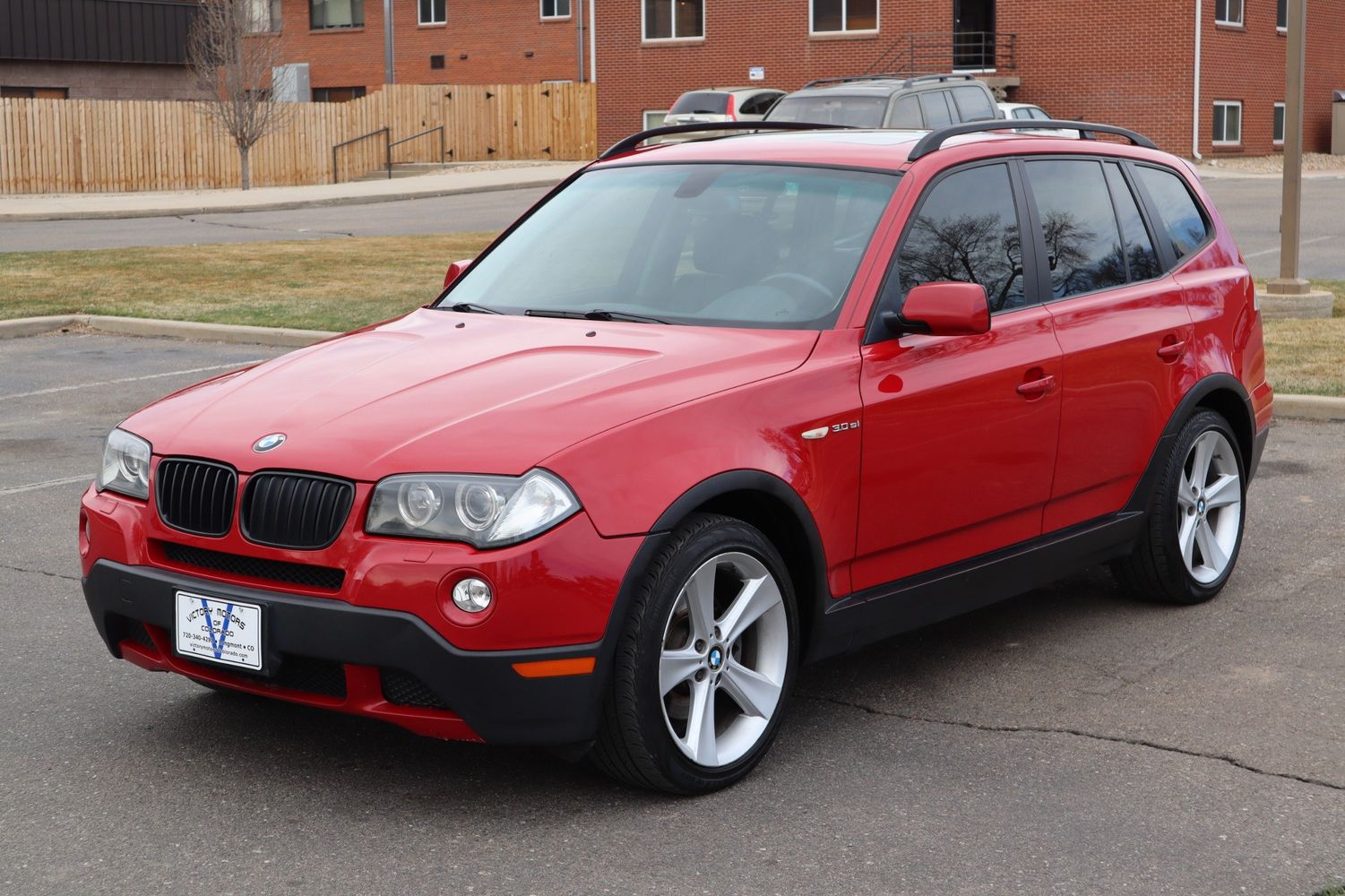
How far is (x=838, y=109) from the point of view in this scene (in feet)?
73.3

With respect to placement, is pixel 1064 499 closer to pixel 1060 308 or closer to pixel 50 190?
pixel 1060 308

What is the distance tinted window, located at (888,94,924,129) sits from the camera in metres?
21.9

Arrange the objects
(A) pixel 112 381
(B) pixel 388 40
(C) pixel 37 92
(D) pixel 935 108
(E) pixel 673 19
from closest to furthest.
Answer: (A) pixel 112 381 < (D) pixel 935 108 < (C) pixel 37 92 < (E) pixel 673 19 < (B) pixel 388 40

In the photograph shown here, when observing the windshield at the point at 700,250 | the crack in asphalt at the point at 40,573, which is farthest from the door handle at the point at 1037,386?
the crack in asphalt at the point at 40,573

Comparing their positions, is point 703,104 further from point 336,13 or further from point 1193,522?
point 1193,522

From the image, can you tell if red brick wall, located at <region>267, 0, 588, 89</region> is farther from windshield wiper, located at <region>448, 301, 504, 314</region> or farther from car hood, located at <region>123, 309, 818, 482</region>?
car hood, located at <region>123, 309, 818, 482</region>

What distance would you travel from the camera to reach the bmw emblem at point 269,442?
4199 millimetres

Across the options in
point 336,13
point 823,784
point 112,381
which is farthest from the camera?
point 336,13

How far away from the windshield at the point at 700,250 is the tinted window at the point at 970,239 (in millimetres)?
169

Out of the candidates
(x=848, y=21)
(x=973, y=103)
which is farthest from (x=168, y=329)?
(x=848, y=21)

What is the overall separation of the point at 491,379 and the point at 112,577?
3.68ft

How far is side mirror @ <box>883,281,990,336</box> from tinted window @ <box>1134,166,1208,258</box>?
1.90 metres

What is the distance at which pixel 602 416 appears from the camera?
13.7 feet

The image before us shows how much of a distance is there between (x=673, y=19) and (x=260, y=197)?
15.9 metres
